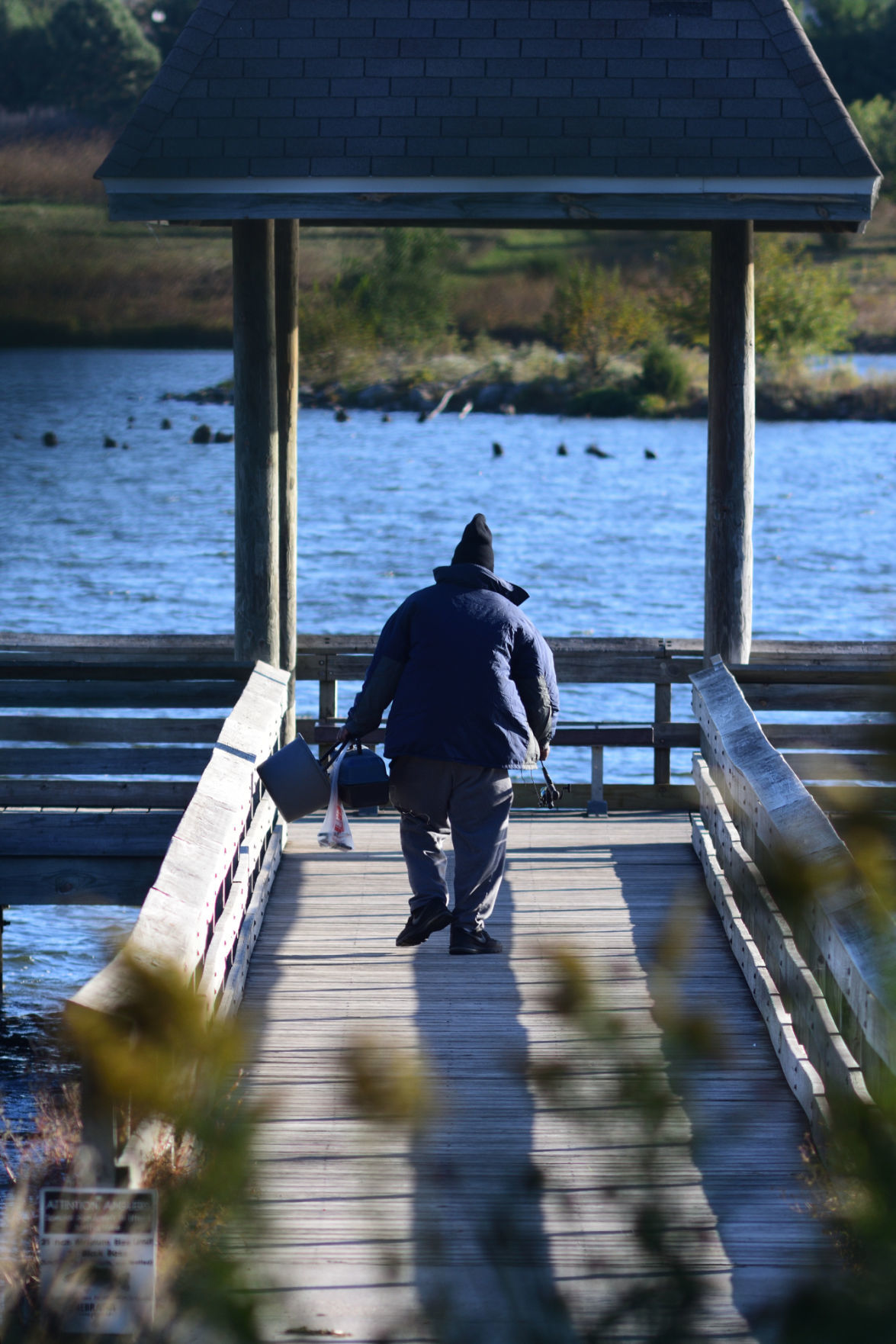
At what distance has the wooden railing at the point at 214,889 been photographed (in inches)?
79.1

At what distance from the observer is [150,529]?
50.8 m

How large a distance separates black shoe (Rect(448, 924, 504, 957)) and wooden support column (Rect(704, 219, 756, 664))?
2.40 m

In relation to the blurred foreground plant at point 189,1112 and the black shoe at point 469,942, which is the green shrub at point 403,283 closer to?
the black shoe at point 469,942

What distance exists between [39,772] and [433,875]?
3286 millimetres

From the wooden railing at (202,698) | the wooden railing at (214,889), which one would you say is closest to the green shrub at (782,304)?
the wooden railing at (202,698)

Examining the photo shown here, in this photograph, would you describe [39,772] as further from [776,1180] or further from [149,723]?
[776,1180]

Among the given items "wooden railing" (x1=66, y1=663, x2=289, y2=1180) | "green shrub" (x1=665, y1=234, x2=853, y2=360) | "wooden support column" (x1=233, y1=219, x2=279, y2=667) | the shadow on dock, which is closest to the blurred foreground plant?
"wooden railing" (x1=66, y1=663, x2=289, y2=1180)

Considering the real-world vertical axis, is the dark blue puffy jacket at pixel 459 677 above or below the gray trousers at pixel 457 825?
above

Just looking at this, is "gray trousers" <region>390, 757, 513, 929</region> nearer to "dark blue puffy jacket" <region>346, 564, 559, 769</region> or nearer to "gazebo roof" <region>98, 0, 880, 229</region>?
"dark blue puffy jacket" <region>346, 564, 559, 769</region>

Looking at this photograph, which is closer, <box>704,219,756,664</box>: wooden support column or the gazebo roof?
the gazebo roof

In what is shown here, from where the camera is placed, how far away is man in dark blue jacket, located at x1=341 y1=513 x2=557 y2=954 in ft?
18.3

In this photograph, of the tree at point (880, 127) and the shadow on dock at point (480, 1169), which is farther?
the tree at point (880, 127)

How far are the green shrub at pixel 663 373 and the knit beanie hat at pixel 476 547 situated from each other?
259ft

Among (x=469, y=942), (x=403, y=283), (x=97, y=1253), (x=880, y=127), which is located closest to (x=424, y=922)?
(x=469, y=942)
